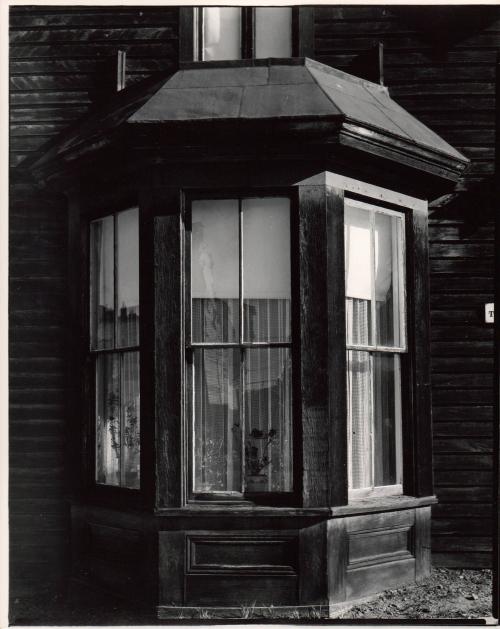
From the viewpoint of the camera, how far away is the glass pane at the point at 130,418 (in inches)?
244

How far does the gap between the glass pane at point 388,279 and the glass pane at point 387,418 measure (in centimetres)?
17

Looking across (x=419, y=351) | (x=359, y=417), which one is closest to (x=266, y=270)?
(x=359, y=417)

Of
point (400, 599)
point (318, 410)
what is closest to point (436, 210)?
point (318, 410)

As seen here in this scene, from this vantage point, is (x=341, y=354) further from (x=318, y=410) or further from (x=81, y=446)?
(x=81, y=446)

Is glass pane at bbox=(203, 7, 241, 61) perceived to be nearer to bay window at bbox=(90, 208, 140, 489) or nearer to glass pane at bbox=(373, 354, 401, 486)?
bay window at bbox=(90, 208, 140, 489)

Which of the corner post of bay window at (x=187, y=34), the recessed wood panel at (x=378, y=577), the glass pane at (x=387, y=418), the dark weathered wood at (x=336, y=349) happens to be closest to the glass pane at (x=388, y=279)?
the glass pane at (x=387, y=418)

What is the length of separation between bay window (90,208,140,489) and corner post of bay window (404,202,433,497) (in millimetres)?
2105

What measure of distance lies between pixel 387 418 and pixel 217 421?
135 cm

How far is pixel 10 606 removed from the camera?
6.53 metres

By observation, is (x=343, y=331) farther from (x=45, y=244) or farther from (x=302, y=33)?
(x=45, y=244)

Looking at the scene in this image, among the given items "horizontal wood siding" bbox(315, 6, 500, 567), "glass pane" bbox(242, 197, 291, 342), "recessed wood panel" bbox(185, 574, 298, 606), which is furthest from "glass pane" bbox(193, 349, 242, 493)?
"horizontal wood siding" bbox(315, 6, 500, 567)

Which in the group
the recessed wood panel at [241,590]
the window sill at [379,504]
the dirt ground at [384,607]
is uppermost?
the window sill at [379,504]

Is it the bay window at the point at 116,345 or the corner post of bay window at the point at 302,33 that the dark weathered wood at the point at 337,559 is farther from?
the corner post of bay window at the point at 302,33

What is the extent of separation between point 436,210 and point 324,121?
5.93ft
